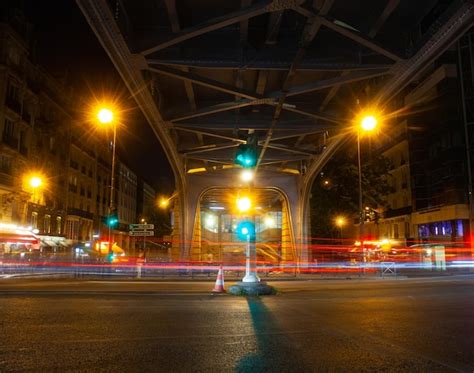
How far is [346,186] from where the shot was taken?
4519 cm

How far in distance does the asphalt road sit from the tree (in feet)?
107

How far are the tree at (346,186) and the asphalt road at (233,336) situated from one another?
32.7 metres

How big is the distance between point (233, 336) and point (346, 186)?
39.1m

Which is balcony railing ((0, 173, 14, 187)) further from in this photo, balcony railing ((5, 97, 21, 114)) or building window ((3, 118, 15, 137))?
balcony railing ((5, 97, 21, 114))

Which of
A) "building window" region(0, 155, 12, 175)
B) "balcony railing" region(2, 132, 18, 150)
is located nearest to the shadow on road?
"building window" region(0, 155, 12, 175)

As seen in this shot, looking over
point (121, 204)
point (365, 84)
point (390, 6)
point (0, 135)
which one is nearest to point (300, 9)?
point (390, 6)

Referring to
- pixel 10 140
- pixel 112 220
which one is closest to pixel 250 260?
pixel 112 220

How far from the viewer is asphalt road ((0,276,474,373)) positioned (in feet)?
19.3

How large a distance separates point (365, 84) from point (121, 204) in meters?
70.2

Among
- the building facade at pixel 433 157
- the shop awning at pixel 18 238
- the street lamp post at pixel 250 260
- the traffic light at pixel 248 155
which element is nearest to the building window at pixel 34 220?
the shop awning at pixel 18 238

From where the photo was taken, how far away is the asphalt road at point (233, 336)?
588 centimetres

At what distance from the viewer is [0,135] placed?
126 feet

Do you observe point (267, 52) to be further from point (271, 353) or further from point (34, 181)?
point (34, 181)

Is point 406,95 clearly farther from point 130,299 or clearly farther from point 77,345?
point 77,345
